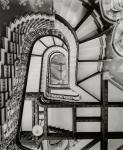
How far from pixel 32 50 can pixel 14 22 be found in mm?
476

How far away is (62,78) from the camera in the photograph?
11.1 ft

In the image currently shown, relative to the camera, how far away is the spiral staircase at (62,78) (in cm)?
314

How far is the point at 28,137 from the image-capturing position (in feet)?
11.4

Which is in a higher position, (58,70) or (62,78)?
(58,70)


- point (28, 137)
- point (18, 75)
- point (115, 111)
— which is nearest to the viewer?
point (18, 75)

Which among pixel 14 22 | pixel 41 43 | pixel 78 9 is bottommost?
pixel 41 43

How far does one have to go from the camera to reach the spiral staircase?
10.3ft

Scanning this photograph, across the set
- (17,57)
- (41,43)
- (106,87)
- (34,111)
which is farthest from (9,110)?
(106,87)

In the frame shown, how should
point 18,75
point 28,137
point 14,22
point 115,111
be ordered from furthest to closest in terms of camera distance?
point 115,111 < point 28,137 < point 18,75 < point 14,22

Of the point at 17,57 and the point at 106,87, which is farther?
the point at 106,87

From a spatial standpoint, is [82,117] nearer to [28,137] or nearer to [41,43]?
[28,137]

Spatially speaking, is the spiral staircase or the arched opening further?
the arched opening

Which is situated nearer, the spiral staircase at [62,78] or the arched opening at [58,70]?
the spiral staircase at [62,78]

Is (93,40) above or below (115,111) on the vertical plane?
above
